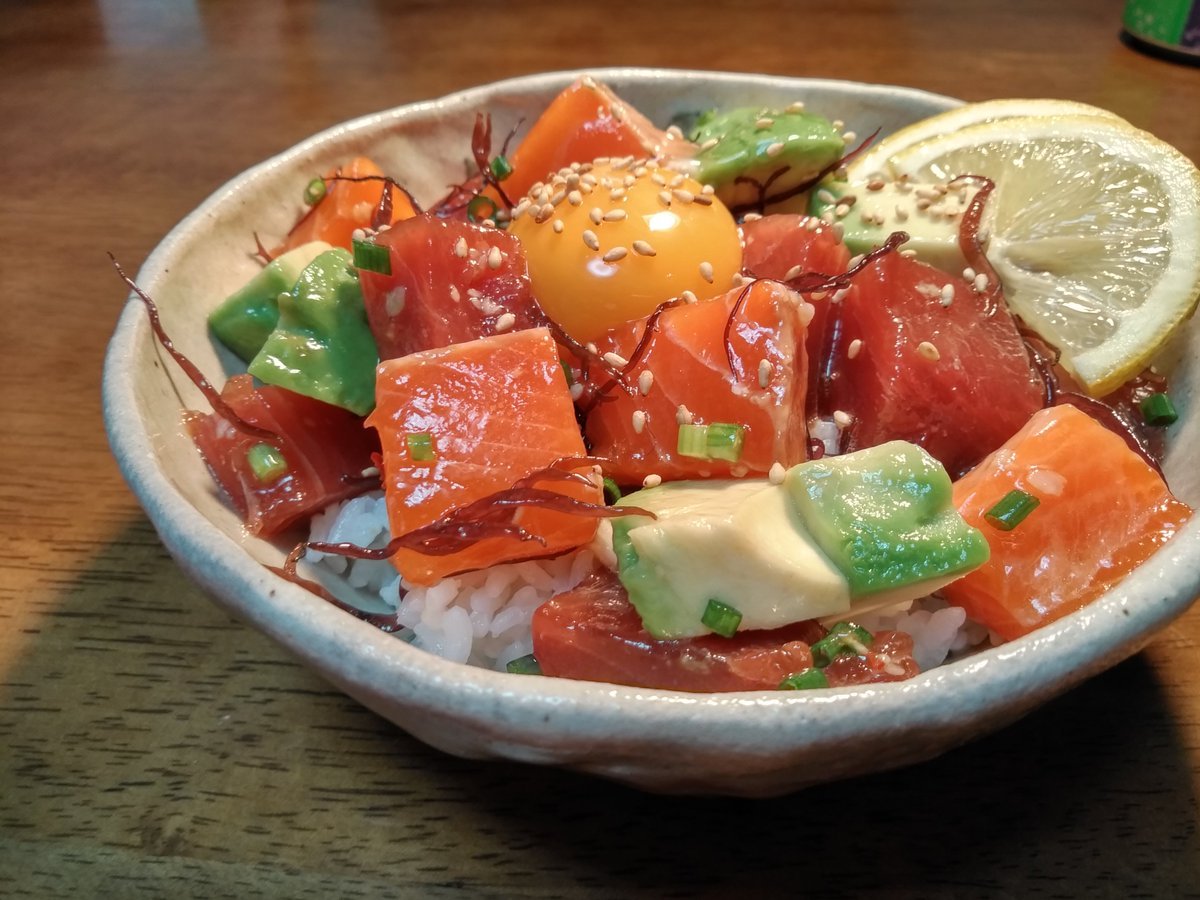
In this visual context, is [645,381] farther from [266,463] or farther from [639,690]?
[266,463]

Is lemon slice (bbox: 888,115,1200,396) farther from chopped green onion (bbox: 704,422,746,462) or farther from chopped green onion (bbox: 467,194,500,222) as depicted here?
chopped green onion (bbox: 467,194,500,222)

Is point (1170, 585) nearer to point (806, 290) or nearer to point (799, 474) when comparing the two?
point (799, 474)

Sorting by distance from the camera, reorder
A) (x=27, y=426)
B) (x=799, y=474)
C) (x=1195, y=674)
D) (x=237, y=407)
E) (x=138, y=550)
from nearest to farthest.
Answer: (x=799, y=474) < (x=1195, y=674) < (x=237, y=407) < (x=138, y=550) < (x=27, y=426)

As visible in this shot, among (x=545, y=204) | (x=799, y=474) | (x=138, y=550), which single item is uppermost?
(x=545, y=204)

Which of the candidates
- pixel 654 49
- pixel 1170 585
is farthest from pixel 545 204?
pixel 654 49

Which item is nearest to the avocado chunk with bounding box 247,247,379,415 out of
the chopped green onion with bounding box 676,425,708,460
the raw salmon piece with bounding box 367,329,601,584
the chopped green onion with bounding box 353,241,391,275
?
the chopped green onion with bounding box 353,241,391,275

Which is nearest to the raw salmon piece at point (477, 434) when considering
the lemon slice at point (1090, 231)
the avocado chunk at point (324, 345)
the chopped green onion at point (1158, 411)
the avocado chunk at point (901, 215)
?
the avocado chunk at point (324, 345)
